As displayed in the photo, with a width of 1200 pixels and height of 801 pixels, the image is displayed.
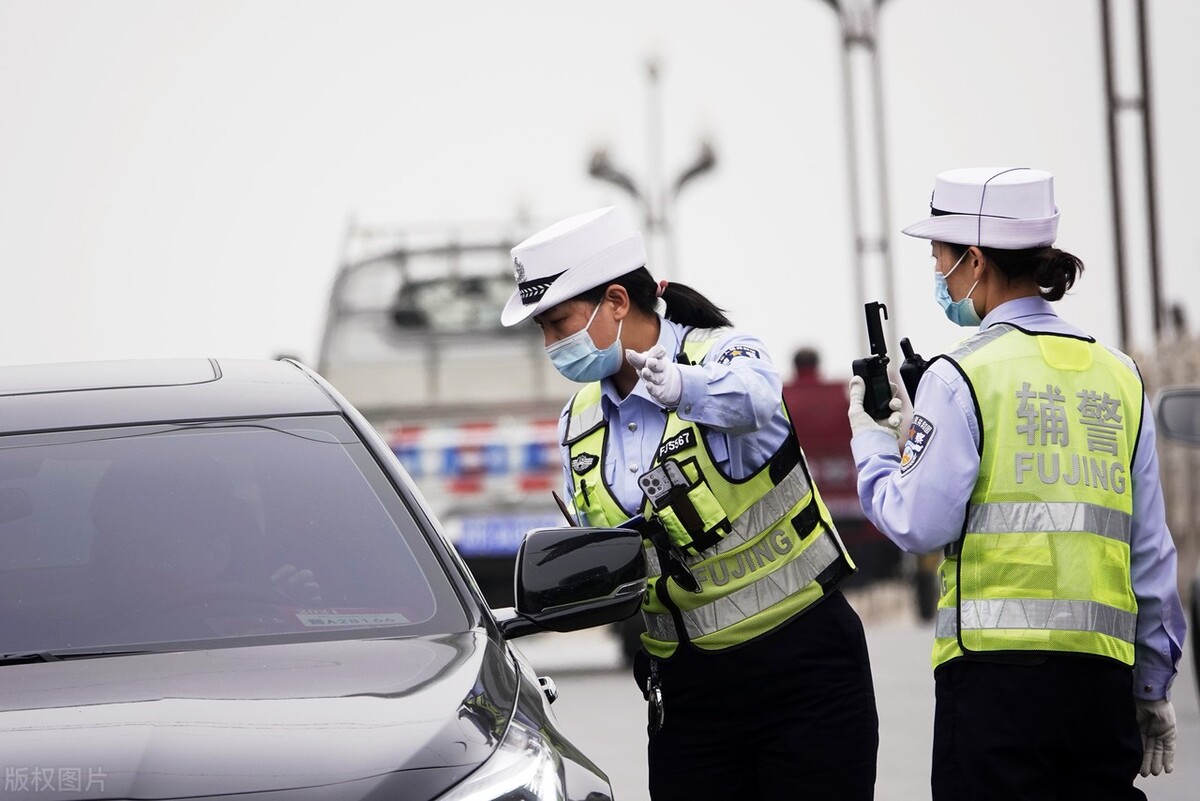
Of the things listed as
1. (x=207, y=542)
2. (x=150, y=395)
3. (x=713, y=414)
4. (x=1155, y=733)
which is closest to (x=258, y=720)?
(x=207, y=542)

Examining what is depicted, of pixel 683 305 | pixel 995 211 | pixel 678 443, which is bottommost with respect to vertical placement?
pixel 678 443

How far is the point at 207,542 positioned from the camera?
13.8 feet

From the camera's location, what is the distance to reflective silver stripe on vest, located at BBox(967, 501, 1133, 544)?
13.7ft

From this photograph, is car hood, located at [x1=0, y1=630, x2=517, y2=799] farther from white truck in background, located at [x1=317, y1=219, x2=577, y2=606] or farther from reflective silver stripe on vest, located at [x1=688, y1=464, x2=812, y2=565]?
white truck in background, located at [x1=317, y1=219, x2=577, y2=606]

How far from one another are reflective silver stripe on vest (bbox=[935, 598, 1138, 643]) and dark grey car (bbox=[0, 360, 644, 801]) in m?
0.66

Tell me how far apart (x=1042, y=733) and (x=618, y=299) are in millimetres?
1380

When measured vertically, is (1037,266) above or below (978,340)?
above

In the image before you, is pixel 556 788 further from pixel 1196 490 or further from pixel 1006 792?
pixel 1196 490

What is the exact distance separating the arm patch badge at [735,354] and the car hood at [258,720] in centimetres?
115

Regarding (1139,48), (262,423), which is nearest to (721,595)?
(262,423)

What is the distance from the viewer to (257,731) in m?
3.37

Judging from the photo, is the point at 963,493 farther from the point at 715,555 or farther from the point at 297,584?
the point at 297,584

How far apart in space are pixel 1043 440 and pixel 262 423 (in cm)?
159

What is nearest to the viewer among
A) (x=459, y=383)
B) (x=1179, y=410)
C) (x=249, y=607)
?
(x=249, y=607)
